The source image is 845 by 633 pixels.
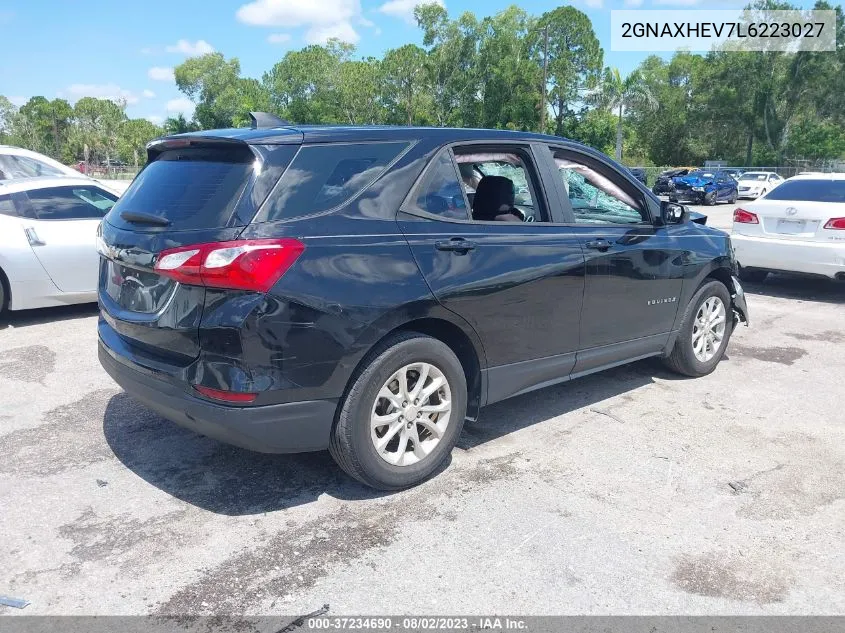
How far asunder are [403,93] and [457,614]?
2720 inches

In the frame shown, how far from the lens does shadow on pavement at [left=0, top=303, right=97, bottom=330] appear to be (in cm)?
728

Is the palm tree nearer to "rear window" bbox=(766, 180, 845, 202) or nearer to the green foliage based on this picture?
the green foliage

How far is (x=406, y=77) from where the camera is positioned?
67.3m

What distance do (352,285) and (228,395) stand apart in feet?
2.41

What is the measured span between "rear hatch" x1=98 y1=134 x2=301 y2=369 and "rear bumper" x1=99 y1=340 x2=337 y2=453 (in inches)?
6.4

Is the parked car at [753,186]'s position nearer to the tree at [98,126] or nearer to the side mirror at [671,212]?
the side mirror at [671,212]

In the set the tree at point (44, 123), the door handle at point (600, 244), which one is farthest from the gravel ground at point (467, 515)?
the tree at point (44, 123)

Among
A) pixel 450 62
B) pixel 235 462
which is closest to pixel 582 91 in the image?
pixel 450 62

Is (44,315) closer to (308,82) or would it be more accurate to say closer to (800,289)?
(800,289)

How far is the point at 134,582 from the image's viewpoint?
286 centimetres

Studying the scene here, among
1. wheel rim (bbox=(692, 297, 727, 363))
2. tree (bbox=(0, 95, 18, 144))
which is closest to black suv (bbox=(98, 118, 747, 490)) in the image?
wheel rim (bbox=(692, 297, 727, 363))

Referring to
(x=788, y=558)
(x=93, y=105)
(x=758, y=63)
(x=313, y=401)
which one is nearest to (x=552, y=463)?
(x=788, y=558)

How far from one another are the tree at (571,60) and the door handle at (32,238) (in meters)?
55.0

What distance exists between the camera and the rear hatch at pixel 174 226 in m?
3.15
